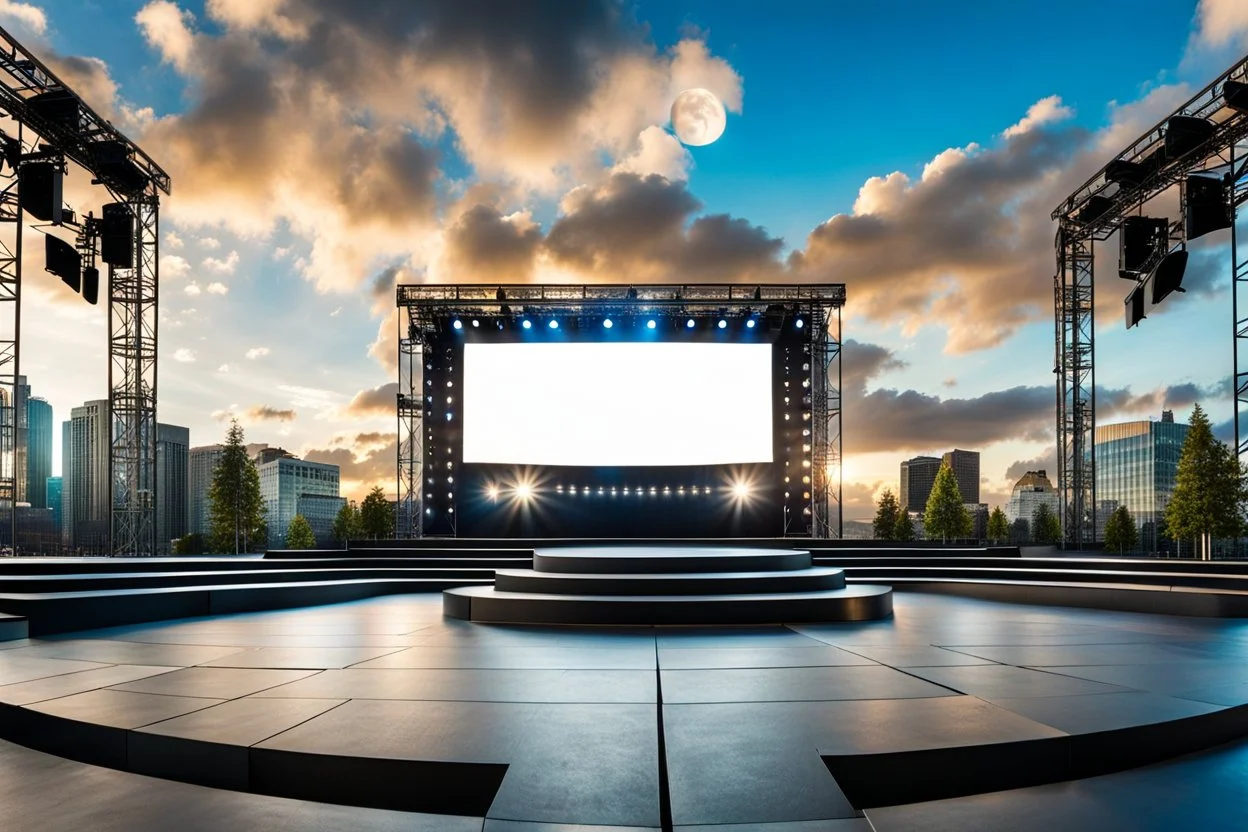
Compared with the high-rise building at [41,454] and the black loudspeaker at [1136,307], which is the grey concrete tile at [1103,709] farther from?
the high-rise building at [41,454]

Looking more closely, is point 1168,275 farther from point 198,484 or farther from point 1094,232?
point 198,484

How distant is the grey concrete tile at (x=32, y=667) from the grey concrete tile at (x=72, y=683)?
0.13 m

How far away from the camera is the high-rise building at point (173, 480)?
90625 millimetres

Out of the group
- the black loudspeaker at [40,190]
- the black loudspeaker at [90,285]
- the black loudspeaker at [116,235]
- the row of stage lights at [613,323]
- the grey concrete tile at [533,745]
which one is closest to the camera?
the grey concrete tile at [533,745]

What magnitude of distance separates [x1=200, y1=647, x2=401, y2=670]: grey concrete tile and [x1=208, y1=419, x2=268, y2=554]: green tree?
96.8 feet

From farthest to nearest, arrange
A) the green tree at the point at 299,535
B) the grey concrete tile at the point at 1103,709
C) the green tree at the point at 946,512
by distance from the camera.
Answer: the green tree at the point at 299,535 → the green tree at the point at 946,512 → the grey concrete tile at the point at 1103,709

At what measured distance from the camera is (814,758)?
3391mm

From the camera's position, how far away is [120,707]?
4.30 metres

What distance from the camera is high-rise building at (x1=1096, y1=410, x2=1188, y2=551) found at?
131 m

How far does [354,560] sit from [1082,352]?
27049 millimetres

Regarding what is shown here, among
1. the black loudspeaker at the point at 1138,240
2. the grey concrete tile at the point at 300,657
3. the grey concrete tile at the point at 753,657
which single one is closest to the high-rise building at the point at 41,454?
the grey concrete tile at the point at 300,657

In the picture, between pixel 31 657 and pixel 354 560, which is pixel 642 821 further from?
pixel 354 560

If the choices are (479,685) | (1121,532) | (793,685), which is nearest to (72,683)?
(479,685)

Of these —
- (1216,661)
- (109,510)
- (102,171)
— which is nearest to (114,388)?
(109,510)
